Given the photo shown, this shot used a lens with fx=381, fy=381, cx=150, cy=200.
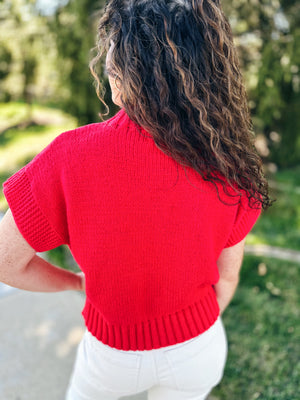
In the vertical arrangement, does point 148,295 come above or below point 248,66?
above

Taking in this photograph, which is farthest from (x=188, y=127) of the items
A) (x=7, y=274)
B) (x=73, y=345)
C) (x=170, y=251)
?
(x=73, y=345)

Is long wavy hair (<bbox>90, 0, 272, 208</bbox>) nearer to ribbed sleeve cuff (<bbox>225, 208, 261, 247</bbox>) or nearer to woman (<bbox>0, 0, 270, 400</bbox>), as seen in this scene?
woman (<bbox>0, 0, 270, 400</bbox>)

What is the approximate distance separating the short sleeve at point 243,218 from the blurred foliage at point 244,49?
9.84 ft

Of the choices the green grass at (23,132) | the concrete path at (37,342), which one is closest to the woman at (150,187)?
the concrete path at (37,342)

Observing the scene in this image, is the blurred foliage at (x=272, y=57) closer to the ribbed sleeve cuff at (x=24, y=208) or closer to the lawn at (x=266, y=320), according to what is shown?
the lawn at (x=266, y=320)

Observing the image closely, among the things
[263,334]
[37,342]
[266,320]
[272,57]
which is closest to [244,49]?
[272,57]

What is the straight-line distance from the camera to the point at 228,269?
1245 mm

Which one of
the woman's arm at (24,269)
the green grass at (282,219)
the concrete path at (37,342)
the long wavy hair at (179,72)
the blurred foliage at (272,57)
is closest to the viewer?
the long wavy hair at (179,72)

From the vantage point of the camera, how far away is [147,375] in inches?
44.6

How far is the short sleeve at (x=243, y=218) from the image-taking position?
3.36ft

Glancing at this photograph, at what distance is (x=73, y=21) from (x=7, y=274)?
3.60 metres

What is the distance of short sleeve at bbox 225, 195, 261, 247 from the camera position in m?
1.03

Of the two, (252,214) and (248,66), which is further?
(248,66)

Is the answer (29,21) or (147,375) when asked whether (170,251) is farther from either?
(29,21)
